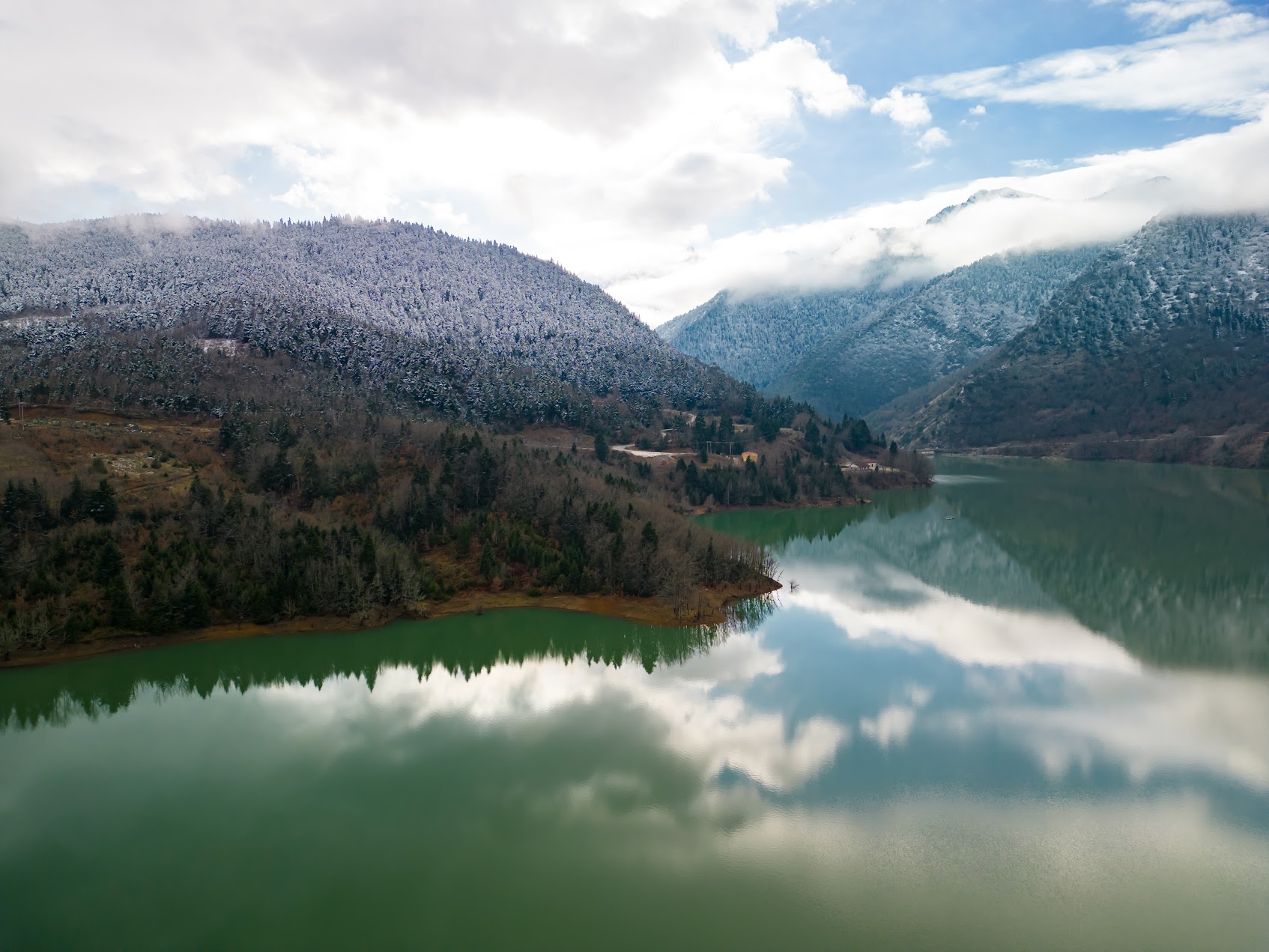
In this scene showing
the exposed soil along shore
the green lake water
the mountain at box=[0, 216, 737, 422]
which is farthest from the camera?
the mountain at box=[0, 216, 737, 422]

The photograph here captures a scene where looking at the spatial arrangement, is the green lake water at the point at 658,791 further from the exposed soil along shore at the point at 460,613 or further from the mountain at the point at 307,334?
the mountain at the point at 307,334

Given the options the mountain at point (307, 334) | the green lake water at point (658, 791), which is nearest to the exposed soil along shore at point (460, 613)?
the green lake water at point (658, 791)

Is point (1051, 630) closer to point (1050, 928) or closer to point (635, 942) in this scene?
point (1050, 928)

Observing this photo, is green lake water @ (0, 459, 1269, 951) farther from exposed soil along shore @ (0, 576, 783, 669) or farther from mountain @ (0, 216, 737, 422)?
mountain @ (0, 216, 737, 422)

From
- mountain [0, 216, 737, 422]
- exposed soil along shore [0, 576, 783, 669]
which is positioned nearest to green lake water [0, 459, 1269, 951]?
exposed soil along shore [0, 576, 783, 669]

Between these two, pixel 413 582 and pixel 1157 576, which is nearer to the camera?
pixel 413 582

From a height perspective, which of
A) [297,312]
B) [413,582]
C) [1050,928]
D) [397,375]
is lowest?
[1050,928]

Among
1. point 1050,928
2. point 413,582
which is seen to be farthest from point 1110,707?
point 413,582

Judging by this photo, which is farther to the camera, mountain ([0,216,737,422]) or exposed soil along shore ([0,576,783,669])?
mountain ([0,216,737,422])
